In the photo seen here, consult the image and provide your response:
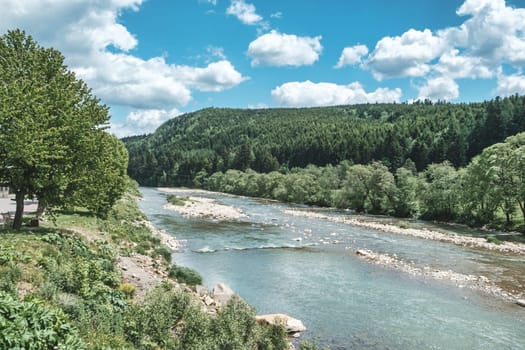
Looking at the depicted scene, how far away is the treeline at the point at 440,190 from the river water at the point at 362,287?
1625cm

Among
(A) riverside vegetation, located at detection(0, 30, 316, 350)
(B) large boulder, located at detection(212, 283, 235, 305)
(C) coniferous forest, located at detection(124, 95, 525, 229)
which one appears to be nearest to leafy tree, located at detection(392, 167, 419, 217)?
(C) coniferous forest, located at detection(124, 95, 525, 229)

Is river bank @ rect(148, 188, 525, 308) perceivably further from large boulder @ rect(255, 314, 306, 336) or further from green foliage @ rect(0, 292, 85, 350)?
green foliage @ rect(0, 292, 85, 350)

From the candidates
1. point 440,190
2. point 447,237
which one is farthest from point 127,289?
point 440,190

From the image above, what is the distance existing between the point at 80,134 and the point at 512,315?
22757 millimetres

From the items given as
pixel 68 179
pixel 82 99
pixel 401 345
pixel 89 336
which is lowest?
pixel 401 345

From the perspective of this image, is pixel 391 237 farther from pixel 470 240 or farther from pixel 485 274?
pixel 485 274

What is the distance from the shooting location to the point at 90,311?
464 inches

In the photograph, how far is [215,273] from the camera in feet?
84.8

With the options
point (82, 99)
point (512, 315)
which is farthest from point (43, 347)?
point (512, 315)

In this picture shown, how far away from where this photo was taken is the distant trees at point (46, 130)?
747 inches

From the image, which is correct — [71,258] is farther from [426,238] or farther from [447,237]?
[447,237]

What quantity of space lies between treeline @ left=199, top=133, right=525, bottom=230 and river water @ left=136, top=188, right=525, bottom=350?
16.3 m

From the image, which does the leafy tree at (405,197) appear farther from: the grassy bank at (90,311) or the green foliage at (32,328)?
the green foliage at (32,328)

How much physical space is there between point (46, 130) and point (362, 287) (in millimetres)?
18724
